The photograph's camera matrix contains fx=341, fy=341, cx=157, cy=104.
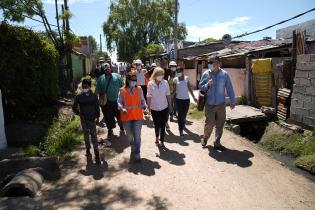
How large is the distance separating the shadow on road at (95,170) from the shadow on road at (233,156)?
224 cm

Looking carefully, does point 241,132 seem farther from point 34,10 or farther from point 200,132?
point 34,10

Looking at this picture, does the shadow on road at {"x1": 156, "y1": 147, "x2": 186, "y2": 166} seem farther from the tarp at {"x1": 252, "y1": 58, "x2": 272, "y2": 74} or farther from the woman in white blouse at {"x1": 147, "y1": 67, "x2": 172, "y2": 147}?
the tarp at {"x1": 252, "y1": 58, "x2": 272, "y2": 74}

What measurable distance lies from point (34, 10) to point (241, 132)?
10995 millimetres

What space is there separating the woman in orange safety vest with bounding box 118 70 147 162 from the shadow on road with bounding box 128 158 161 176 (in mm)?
147

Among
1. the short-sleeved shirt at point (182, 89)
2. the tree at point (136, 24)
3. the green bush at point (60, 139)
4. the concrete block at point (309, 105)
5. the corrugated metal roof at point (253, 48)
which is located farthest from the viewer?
the tree at point (136, 24)

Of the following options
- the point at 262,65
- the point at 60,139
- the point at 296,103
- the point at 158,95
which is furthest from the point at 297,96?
the point at 60,139

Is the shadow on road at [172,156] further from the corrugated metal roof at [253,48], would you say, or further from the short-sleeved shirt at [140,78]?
the corrugated metal roof at [253,48]

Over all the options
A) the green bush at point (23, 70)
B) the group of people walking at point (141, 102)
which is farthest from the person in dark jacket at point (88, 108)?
the green bush at point (23, 70)

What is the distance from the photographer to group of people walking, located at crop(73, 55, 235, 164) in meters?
6.51

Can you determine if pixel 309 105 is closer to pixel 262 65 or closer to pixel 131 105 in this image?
pixel 262 65

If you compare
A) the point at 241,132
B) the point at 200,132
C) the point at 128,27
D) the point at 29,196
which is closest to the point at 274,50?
the point at 241,132

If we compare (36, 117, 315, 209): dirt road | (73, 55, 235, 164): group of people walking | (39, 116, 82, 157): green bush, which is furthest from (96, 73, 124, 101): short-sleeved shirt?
(39, 116, 82, 157): green bush

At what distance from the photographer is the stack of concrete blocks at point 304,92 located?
342 inches

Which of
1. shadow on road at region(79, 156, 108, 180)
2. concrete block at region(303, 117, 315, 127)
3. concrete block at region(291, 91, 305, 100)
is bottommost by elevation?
shadow on road at region(79, 156, 108, 180)
